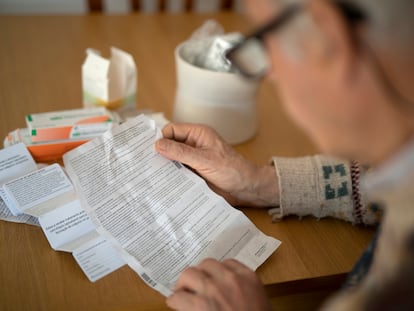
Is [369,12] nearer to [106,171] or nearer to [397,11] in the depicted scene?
[397,11]

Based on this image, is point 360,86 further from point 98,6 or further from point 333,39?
point 98,6

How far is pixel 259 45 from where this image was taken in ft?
1.89

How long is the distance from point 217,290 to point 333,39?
370 millimetres

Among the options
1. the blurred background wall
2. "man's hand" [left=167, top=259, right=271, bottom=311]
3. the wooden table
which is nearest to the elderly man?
"man's hand" [left=167, top=259, right=271, bottom=311]

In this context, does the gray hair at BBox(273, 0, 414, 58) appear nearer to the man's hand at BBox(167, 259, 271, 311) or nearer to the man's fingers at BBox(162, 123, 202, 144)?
the man's hand at BBox(167, 259, 271, 311)

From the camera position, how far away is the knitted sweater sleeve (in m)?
0.89

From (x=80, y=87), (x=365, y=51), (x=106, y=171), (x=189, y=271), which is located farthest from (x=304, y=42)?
(x=80, y=87)

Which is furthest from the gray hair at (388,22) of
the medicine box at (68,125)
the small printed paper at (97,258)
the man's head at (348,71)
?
the medicine box at (68,125)

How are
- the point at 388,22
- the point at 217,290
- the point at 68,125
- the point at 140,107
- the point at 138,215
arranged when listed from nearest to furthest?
the point at 388,22, the point at 217,290, the point at 138,215, the point at 68,125, the point at 140,107

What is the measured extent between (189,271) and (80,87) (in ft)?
2.13

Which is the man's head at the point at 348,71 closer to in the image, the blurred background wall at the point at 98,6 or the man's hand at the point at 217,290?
the man's hand at the point at 217,290

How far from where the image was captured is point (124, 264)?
0.77 metres

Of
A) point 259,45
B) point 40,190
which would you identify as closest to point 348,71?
point 259,45

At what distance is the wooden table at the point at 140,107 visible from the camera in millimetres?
729
